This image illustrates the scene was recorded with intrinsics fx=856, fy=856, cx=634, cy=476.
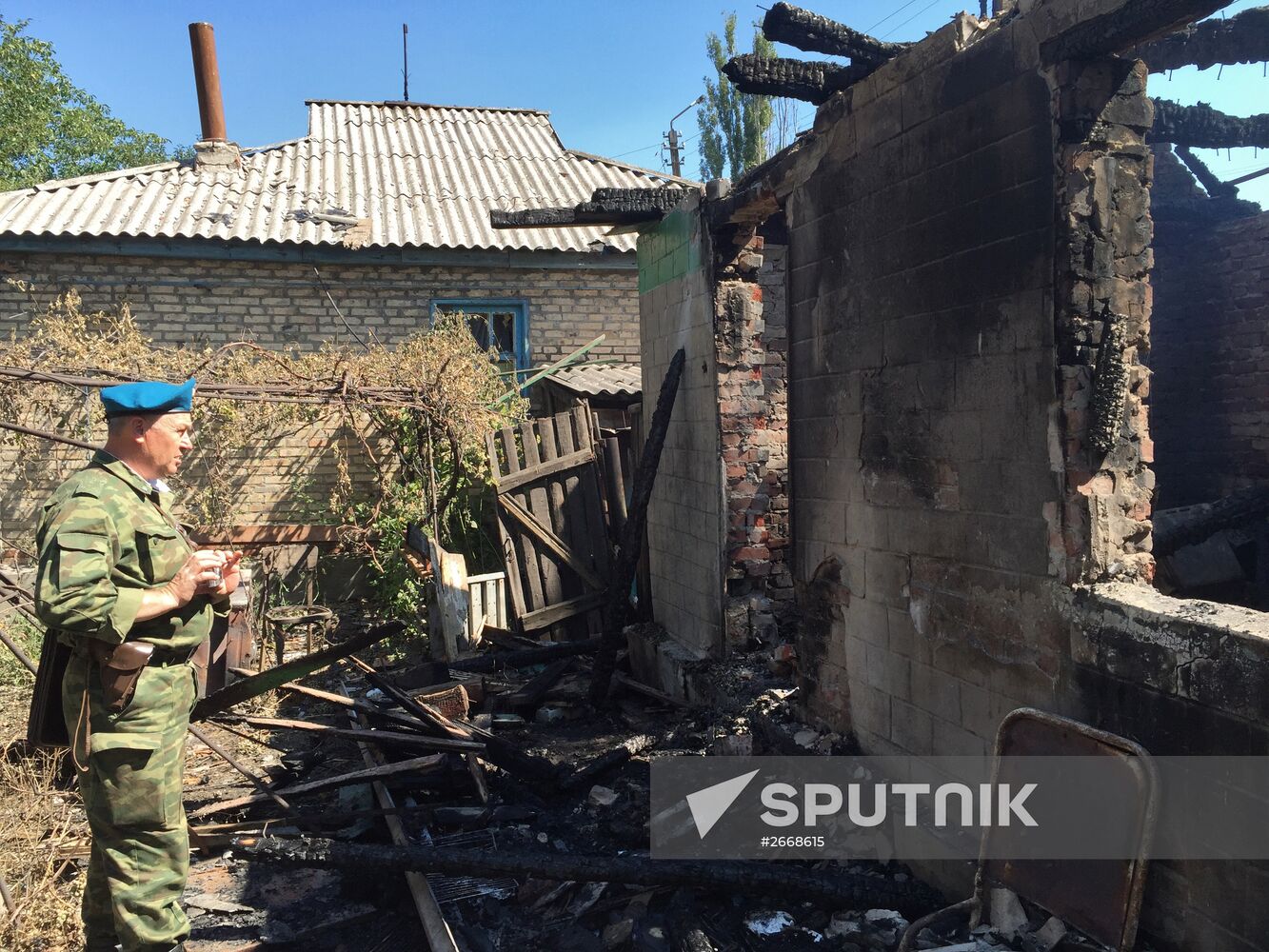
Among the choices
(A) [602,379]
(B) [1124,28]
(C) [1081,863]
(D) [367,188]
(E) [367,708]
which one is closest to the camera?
(B) [1124,28]

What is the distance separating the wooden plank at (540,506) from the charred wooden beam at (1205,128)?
572 cm

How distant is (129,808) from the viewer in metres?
2.89

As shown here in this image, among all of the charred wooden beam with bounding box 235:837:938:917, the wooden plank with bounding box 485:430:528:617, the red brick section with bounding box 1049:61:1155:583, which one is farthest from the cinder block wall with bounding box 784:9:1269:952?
the wooden plank with bounding box 485:430:528:617

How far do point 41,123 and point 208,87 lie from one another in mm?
14647

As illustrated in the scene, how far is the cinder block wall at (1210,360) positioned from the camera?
7.02 meters

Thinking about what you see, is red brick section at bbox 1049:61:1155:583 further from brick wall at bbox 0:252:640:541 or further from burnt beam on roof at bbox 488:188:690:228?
brick wall at bbox 0:252:640:541

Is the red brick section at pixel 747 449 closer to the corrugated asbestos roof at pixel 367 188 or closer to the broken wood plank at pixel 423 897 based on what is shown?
the broken wood plank at pixel 423 897

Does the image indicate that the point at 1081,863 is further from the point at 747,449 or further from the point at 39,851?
the point at 39,851

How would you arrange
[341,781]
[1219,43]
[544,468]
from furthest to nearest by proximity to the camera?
[544,468] → [1219,43] → [341,781]

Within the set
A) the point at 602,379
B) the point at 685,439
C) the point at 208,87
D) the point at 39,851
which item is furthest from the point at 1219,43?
the point at 208,87

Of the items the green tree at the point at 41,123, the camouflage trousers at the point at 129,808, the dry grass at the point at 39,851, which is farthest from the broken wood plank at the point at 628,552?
the green tree at the point at 41,123

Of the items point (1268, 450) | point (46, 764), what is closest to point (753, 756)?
point (46, 764)

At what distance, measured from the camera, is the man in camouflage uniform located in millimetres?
2783

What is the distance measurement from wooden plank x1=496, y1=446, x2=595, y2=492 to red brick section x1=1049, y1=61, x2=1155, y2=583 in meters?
5.30
